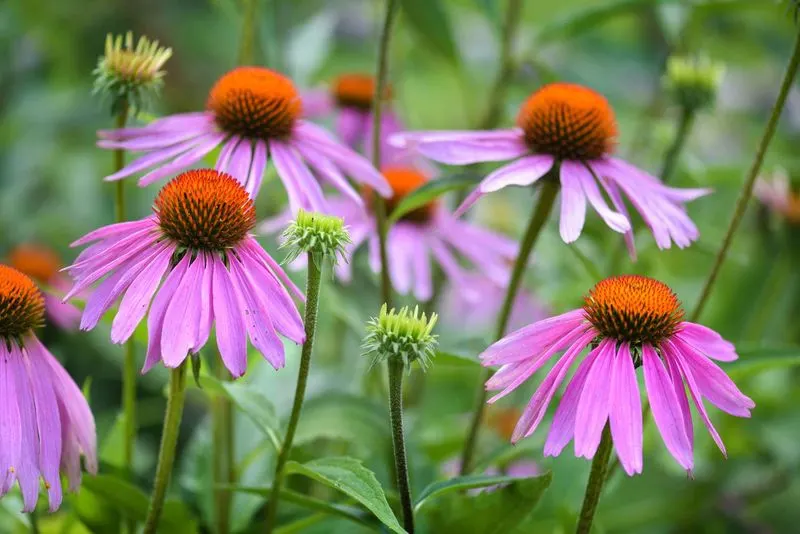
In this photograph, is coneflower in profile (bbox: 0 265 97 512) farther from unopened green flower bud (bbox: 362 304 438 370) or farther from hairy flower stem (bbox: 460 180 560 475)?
hairy flower stem (bbox: 460 180 560 475)

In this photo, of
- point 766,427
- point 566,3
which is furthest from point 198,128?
point 566,3

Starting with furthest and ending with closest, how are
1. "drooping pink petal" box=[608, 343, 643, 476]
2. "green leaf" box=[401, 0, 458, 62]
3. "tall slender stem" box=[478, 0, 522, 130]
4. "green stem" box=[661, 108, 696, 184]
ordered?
"tall slender stem" box=[478, 0, 522, 130] < "green leaf" box=[401, 0, 458, 62] < "green stem" box=[661, 108, 696, 184] < "drooping pink petal" box=[608, 343, 643, 476]

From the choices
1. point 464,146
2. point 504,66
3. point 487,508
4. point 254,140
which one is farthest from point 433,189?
point 504,66

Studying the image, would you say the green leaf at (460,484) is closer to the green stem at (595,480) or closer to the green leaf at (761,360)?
the green stem at (595,480)

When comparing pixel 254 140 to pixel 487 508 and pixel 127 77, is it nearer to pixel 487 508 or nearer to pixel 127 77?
pixel 127 77

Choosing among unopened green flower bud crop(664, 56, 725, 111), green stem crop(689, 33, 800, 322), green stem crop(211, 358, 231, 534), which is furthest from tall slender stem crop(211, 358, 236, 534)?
unopened green flower bud crop(664, 56, 725, 111)

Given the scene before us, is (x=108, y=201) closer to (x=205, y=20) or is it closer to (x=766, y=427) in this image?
(x=205, y=20)

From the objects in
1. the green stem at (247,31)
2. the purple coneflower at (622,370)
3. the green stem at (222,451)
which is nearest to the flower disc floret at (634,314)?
the purple coneflower at (622,370)

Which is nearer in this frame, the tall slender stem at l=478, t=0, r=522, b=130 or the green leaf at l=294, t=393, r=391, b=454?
the green leaf at l=294, t=393, r=391, b=454
